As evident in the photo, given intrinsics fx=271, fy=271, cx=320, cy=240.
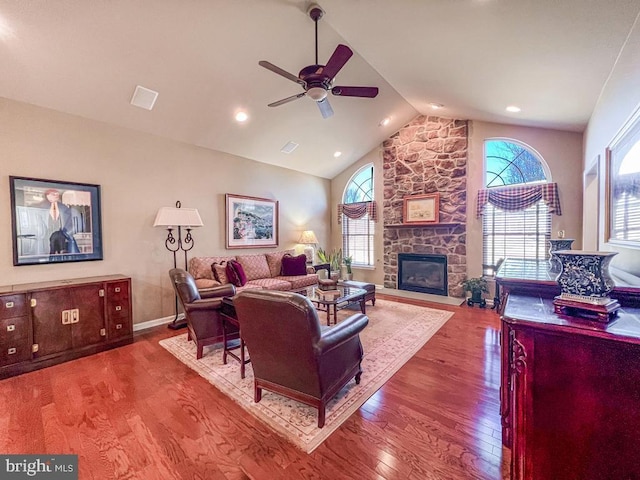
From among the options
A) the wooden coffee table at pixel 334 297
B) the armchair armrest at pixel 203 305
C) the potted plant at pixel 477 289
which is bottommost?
the potted plant at pixel 477 289

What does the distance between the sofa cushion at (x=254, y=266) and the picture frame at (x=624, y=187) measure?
4.66 metres

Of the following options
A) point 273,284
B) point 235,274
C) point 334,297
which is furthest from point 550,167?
point 235,274

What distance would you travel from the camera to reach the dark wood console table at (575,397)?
1054 mm

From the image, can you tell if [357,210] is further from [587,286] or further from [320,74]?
[587,286]

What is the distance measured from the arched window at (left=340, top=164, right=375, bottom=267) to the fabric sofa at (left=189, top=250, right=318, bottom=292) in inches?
69.7

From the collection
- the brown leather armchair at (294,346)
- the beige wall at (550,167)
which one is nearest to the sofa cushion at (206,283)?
the brown leather armchair at (294,346)

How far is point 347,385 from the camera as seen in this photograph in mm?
2496

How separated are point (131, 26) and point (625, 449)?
444 cm

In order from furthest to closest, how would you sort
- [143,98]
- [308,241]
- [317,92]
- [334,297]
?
[308,241] → [334,297] → [143,98] → [317,92]

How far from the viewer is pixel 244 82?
12.0 feet

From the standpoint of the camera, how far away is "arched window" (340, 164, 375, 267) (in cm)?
689

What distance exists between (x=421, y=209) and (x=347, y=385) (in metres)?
4.39

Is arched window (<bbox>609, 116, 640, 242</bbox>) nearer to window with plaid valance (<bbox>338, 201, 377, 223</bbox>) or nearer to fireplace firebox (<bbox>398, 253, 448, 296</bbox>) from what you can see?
fireplace firebox (<bbox>398, 253, 448, 296</bbox>)

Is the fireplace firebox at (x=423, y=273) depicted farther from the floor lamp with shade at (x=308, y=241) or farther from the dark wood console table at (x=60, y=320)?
the dark wood console table at (x=60, y=320)
